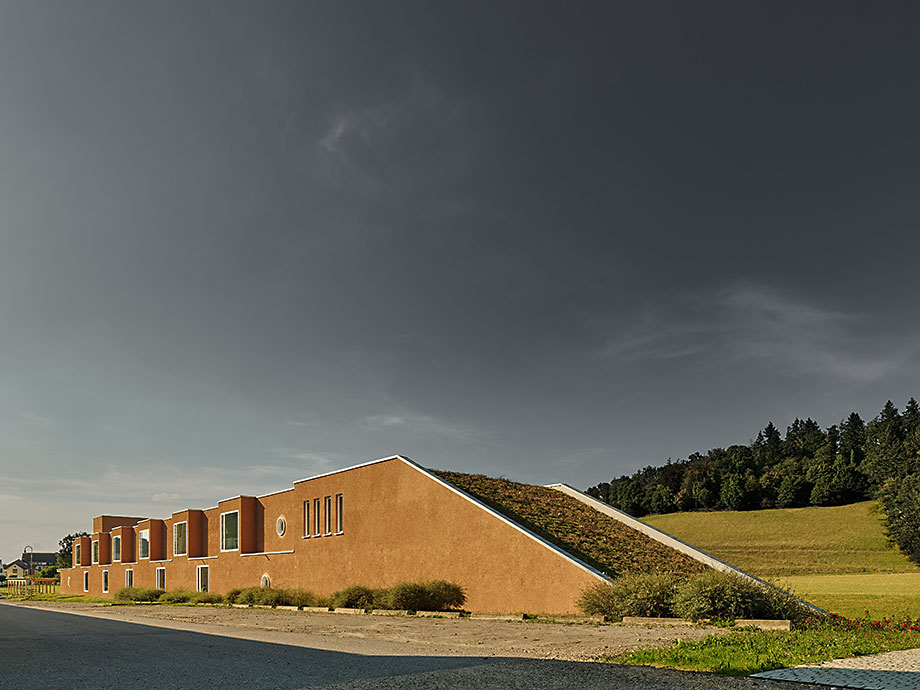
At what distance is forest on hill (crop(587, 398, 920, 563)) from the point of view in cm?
7219

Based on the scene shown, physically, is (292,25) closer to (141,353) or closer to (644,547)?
(141,353)

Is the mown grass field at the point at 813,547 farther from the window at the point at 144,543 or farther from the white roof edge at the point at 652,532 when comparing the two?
the window at the point at 144,543

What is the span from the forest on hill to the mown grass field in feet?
8.51

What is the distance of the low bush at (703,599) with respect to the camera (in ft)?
46.7

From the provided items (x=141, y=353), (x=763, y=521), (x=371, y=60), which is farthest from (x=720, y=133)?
(x=763, y=521)

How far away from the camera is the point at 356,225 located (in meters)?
28.9

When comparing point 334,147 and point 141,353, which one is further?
point 141,353

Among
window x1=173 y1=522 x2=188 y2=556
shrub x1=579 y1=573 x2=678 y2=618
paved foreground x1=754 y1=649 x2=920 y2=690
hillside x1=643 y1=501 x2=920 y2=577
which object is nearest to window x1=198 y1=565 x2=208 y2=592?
window x1=173 y1=522 x2=188 y2=556

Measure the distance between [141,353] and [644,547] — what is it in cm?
2158

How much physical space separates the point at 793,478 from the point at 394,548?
6540cm

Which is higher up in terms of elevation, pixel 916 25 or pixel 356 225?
pixel 916 25

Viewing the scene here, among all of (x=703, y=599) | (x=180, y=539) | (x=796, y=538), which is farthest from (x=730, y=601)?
(x=796, y=538)

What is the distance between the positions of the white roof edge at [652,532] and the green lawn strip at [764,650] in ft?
43.2

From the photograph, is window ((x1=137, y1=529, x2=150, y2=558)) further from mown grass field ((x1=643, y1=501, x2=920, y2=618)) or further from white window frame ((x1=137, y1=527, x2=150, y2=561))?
mown grass field ((x1=643, y1=501, x2=920, y2=618))
